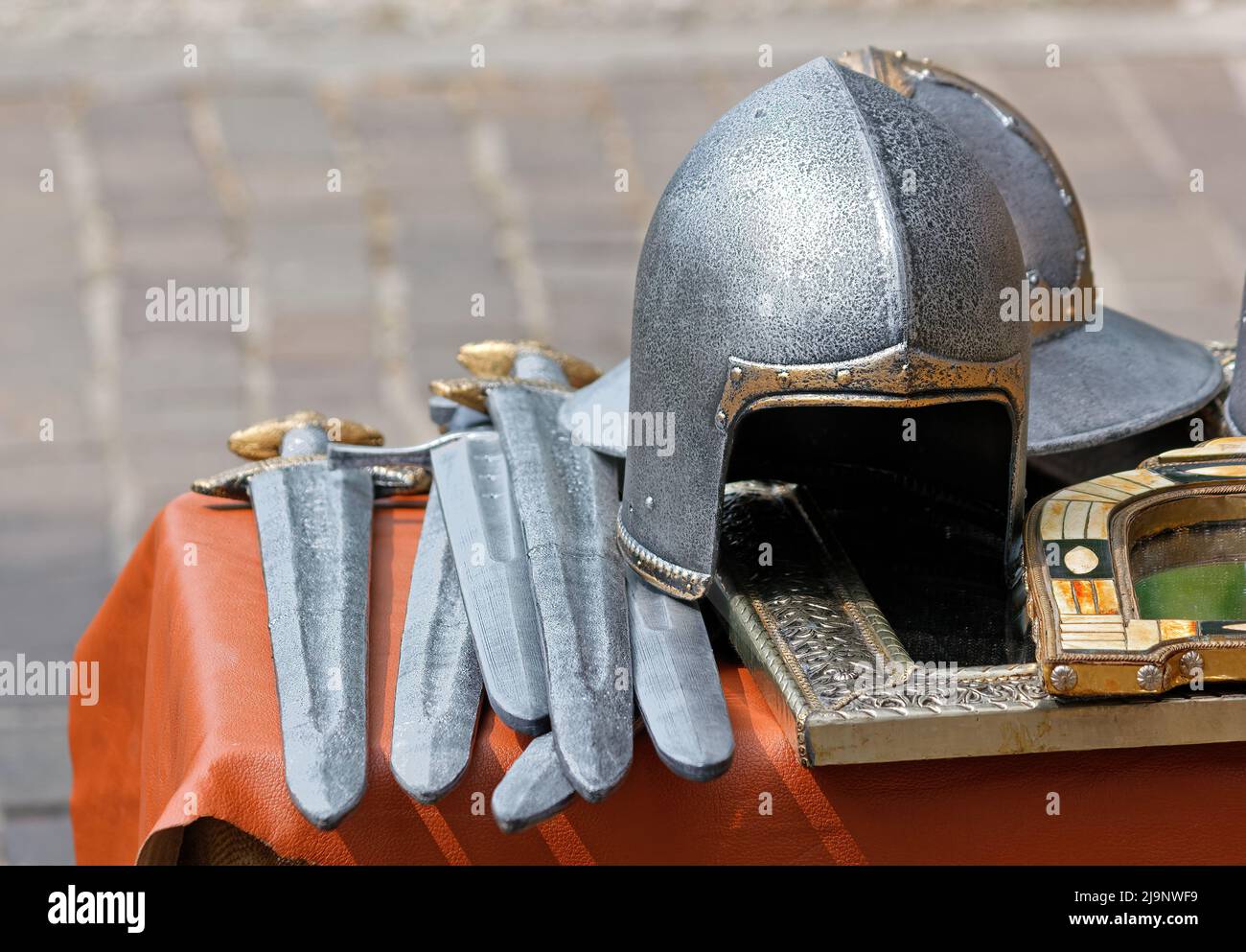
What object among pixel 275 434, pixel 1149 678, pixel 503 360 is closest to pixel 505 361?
pixel 503 360

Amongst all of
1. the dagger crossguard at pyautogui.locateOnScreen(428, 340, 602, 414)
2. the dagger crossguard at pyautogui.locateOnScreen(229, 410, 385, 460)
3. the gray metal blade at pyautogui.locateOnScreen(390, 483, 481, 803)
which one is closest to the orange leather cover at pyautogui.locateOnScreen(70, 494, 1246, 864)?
the gray metal blade at pyautogui.locateOnScreen(390, 483, 481, 803)

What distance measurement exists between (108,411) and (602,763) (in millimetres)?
2903

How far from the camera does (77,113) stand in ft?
16.5

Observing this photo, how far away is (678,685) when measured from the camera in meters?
1.27

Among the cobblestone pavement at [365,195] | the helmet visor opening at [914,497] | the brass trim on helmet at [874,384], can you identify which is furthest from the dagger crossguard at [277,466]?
the cobblestone pavement at [365,195]

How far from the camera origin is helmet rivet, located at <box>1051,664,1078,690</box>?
3.91 ft

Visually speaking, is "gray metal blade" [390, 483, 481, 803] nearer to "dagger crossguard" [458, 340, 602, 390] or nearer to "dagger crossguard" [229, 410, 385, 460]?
"dagger crossguard" [229, 410, 385, 460]

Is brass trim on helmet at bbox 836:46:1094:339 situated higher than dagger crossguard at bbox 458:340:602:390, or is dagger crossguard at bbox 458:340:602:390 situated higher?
brass trim on helmet at bbox 836:46:1094:339

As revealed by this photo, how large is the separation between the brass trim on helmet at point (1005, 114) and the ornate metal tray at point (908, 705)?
0.54 metres

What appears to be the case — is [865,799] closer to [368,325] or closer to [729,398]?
[729,398]

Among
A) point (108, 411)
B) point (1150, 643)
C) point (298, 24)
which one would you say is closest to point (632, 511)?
point (1150, 643)

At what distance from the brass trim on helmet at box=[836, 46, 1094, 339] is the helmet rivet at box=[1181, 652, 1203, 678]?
60 cm

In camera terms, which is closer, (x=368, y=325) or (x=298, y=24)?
(x=368, y=325)

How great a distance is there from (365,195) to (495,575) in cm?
338
